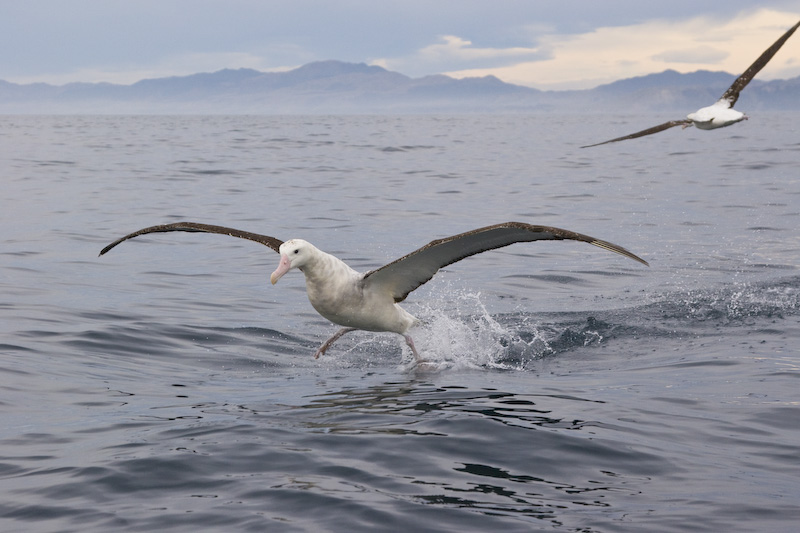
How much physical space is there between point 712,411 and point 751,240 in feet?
42.4

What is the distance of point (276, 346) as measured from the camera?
37.5 feet

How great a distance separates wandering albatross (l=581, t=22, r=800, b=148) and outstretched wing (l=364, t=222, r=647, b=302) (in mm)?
3062

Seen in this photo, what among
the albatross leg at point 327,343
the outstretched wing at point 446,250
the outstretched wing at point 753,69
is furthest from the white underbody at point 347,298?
the outstretched wing at point 753,69

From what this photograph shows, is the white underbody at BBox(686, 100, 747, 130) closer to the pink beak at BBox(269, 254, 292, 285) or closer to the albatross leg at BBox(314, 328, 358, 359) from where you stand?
the albatross leg at BBox(314, 328, 358, 359)

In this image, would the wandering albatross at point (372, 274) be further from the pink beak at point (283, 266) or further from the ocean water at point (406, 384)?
the ocean water at point (406, 384)

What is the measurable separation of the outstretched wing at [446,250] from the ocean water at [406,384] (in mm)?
1027

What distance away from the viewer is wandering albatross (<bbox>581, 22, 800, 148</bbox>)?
11648 mm

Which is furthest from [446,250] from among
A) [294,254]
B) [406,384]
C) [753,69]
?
[753,69]

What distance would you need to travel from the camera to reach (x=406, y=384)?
942 cm

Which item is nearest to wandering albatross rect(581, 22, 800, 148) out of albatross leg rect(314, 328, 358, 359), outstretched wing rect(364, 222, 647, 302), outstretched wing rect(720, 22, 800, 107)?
outstretched wing rect(720, 22, 800, 107)

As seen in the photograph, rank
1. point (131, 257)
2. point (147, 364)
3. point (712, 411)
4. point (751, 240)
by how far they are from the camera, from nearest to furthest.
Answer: point (712, 411) < point (147, 364) < point (131, 257) < point (751, 240)

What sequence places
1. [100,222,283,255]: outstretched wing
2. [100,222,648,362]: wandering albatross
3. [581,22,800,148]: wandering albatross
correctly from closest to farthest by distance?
[100,222,648,362]: wandering albatross → [100,222,283,255]: outstretched wing → [581,22,800,148]: wandering albatross

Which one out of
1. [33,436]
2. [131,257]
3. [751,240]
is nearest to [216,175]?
[131,257]

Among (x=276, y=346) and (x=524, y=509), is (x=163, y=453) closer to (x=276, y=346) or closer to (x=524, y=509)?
(x=524, y=509)
